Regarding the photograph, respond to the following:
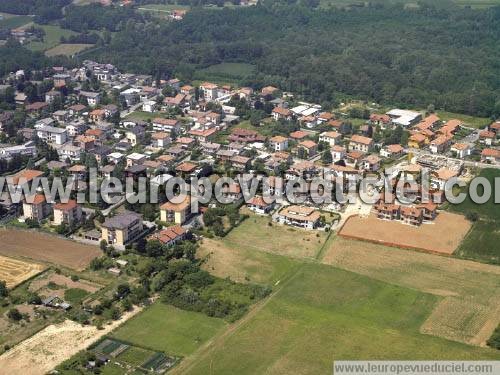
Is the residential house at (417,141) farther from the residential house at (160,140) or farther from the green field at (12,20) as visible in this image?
the green field at (12,20)

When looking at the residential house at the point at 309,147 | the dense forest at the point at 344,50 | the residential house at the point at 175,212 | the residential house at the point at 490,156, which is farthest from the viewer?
the dense forest at the point at 344,50

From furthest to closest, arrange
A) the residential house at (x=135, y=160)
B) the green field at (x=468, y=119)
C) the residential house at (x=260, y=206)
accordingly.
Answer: the green field at (x=468, y=119) → the residential house at (x=135, y=160) → the residential house at (x=260, y=206)

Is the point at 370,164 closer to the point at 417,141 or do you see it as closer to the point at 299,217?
the point at 417,141

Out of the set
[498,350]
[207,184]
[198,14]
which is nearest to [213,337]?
[498,350]

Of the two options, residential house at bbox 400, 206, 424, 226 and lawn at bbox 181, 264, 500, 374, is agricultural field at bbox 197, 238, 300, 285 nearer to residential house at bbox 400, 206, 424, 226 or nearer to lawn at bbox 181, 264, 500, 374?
lawn at bbox 181, 264, 500, 374

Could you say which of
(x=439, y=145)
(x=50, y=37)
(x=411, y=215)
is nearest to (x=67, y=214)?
(x=411, y=215)

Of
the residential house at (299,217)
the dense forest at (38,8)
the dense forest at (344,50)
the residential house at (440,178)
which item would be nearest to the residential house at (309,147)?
the residential house at (440,178)

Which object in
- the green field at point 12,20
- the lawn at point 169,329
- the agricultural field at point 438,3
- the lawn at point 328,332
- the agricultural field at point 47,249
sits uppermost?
the agricultural field at point 438,3
